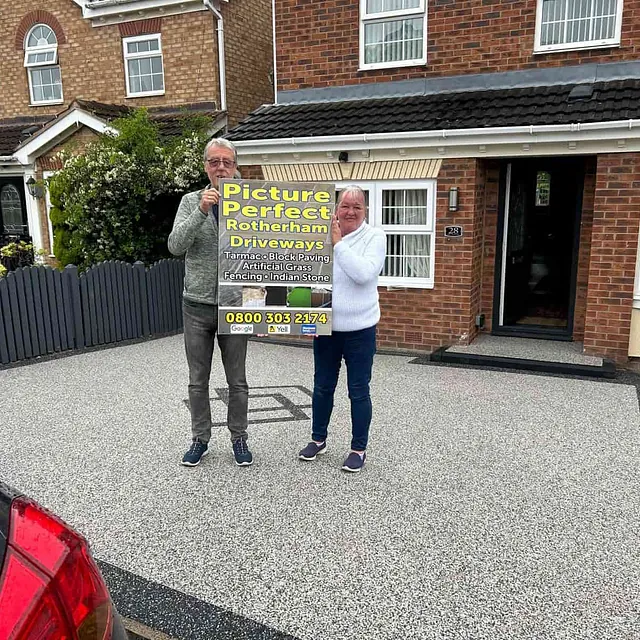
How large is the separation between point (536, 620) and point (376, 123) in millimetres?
6290

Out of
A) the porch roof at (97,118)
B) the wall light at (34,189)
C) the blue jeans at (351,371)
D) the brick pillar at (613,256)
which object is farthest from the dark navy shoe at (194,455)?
the wall light at (34,189)

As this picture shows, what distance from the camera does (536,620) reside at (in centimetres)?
255

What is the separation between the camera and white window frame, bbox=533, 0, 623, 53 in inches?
273

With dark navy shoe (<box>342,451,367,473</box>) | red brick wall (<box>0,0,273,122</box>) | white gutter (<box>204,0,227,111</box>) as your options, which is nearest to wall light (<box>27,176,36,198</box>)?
red brick wall (<box>0,0,273,122</box>)

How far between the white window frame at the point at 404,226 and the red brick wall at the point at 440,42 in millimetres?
1597

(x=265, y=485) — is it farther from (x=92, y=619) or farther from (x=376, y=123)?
(x=376, y=123)

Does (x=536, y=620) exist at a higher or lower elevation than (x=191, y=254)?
lower

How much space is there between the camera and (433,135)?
705 centimetres

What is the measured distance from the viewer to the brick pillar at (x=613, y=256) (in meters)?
6.56

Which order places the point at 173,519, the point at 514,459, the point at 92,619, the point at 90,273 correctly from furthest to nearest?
the point at 90,273
the point at 514,459
the point at 173,519
the point at 92,619

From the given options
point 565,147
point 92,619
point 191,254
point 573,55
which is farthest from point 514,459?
point 573,55

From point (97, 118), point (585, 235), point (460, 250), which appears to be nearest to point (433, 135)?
point (460, 250)

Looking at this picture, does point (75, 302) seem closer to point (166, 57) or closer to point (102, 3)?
point (166, 57)

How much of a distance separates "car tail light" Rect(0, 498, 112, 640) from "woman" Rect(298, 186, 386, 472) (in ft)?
7.99
